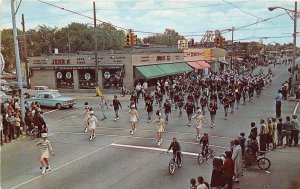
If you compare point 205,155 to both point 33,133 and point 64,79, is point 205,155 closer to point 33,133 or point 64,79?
point 33,133

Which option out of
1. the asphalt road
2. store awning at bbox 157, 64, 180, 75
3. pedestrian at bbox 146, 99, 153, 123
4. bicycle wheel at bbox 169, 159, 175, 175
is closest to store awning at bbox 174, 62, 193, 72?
store awning at bbox 157, 64, 180, 75

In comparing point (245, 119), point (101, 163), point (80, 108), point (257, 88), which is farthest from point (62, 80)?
point (101, 163)

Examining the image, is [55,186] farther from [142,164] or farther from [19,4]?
[19,4]

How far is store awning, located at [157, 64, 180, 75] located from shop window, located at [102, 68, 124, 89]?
7.20 meters

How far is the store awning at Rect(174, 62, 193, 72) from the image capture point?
50.7m

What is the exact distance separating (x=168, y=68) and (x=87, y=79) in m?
11.7

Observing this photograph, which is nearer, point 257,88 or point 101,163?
point 101,163

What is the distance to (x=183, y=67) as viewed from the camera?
52438 millimetres

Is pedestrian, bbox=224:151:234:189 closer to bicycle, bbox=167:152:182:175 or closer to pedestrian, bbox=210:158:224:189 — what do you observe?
pedestrian, bbox=210:158:224:189

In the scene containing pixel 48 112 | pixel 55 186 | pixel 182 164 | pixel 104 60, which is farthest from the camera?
pixel 104 60

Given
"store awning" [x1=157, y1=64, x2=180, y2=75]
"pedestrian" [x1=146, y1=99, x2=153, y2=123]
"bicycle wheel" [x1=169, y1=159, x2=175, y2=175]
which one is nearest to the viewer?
"bicycle wheel" [x1=169, y1=159, x2=175, y2=175]

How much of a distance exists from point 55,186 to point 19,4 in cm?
1172

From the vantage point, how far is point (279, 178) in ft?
39.1

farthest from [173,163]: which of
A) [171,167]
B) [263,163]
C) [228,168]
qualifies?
[263,163]
